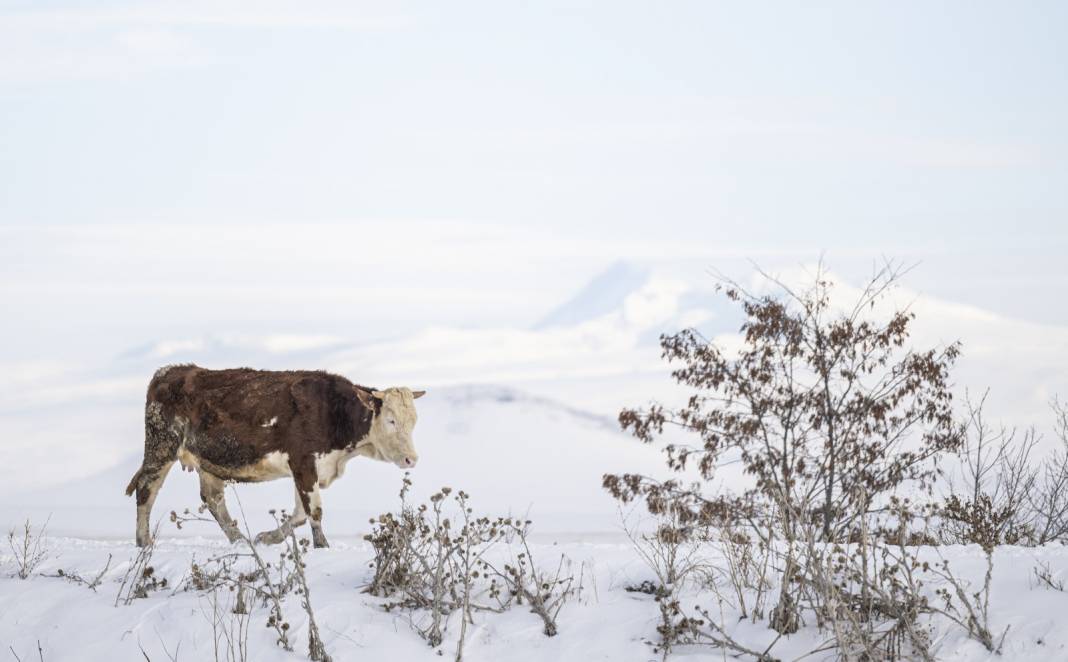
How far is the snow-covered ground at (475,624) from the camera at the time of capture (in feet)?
30.6

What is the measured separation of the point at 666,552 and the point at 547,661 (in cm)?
159

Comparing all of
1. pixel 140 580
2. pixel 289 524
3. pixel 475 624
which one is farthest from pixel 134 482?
pixel 475 624

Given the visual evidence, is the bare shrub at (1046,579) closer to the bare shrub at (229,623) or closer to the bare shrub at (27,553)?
the bare shrub at (229,623)

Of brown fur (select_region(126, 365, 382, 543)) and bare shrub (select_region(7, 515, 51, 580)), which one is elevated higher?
brown fur (select_region(126, 365, 382, 543))

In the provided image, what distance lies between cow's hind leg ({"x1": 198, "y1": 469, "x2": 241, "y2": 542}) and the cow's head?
5.89 feet

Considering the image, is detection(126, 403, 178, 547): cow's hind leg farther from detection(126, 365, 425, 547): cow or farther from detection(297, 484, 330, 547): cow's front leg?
detection(297, 484, 330, 547): cow's front leg

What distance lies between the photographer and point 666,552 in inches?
414

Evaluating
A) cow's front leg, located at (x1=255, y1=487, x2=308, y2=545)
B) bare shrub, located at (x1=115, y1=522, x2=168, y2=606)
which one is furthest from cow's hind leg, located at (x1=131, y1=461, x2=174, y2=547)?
bare shrub, located at (x1=115, y1=522, x2=168, y2=606)

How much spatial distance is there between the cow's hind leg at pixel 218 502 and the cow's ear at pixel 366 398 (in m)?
1.90

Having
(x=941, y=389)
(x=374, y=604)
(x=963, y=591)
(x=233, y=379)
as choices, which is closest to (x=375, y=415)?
(x=233, y=379)

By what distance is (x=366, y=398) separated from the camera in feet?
42.0

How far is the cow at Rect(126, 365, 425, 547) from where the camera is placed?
1274 centimetres

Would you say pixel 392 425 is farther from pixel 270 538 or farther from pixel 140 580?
pixel 140 580

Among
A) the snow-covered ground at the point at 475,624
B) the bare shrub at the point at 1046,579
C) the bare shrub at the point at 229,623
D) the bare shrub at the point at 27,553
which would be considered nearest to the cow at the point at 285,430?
the bare shrub at the point at 27,553
